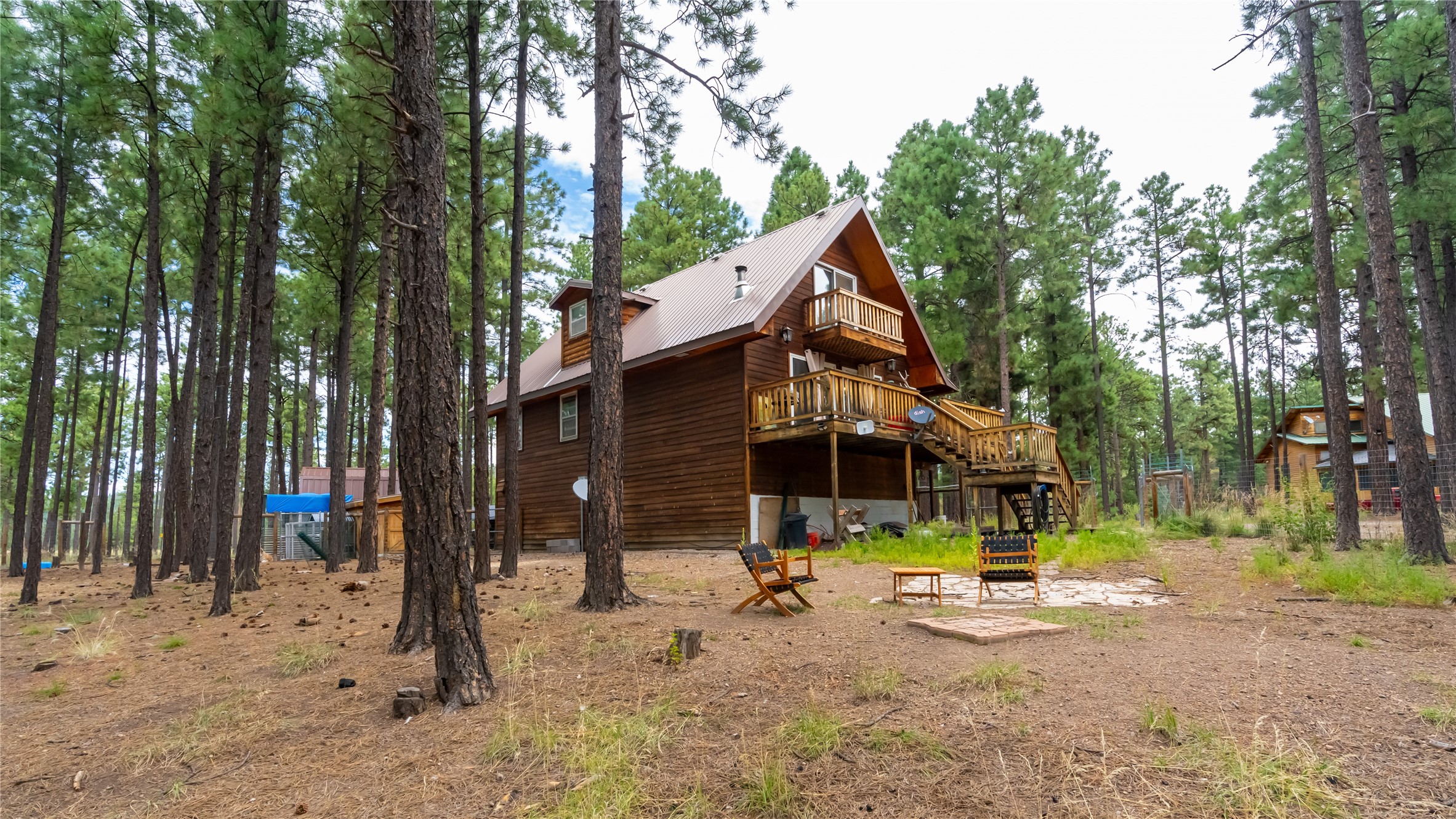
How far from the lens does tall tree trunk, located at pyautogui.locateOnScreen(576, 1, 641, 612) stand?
7379mm

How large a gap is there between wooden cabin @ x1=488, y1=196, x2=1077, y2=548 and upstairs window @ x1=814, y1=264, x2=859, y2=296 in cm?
5

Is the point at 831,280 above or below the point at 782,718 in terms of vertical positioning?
above

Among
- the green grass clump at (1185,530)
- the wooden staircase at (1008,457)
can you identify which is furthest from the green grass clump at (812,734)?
the green grass clump at (1185,530)

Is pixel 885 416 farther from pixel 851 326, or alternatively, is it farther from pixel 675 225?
pixel 675 225

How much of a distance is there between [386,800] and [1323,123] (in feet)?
75.4

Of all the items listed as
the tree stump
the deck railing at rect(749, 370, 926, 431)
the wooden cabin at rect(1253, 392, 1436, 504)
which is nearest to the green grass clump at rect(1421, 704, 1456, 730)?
the tree stump

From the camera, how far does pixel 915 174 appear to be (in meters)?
24.9

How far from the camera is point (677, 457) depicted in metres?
17.1

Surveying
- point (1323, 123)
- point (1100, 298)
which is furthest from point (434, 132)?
point (1100, 298)

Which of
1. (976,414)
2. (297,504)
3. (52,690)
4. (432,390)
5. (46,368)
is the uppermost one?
(46,368)

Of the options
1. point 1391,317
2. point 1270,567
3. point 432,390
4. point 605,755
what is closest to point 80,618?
point 432,390

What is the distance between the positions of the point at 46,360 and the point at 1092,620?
14.2 meters

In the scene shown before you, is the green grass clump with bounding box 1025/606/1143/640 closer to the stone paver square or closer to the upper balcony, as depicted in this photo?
the stone paver square

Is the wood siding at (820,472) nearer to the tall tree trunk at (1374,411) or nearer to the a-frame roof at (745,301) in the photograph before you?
the a-frame roof at (745,301)
